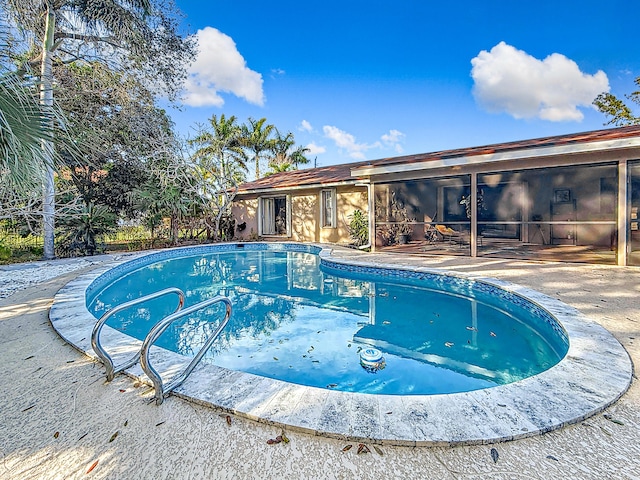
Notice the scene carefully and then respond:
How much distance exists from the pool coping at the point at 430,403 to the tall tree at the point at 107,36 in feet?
32.9

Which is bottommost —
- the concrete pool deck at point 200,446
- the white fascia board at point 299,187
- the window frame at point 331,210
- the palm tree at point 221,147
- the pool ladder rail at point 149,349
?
the concrete pool deck at point 200,446

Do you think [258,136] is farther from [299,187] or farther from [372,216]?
[372,216]

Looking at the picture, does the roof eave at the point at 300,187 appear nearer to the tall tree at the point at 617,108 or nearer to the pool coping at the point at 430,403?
the pool coping at the point at 430,403

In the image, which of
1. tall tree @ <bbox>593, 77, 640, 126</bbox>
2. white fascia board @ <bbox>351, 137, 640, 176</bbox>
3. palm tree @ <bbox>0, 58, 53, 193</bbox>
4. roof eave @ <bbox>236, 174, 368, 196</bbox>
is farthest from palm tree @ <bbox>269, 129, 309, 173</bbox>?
palm tree @ <bbox>0, 58, 53, 193</bbox>

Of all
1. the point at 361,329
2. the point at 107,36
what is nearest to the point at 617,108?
the point at 361,329

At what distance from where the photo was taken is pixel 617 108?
72.0 feet

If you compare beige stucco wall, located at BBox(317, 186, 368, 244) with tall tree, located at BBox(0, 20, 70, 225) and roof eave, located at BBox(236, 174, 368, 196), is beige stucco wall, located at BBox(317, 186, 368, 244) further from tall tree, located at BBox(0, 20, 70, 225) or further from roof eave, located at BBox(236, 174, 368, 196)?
tall tree, located at BBox(0, 20, 70, 225)

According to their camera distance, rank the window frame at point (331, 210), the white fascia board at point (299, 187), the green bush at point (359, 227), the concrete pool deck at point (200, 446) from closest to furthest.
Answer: the concrete pool deck at point (200, 446)
the green bush at point (359, 227)
the white fascia board at point (299, 187)
the window frame at point (331, 210)

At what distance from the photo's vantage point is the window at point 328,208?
49.2ft

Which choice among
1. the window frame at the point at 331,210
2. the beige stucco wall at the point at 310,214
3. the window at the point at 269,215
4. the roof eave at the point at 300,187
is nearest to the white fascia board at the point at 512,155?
the roof eave at the point at 300,187

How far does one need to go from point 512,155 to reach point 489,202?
5.94 meters

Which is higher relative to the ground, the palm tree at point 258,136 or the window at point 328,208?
the palm tree at point 258,136

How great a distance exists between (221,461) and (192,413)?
61 centimetres

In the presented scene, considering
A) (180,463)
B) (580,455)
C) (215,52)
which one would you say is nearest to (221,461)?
(180,463)
